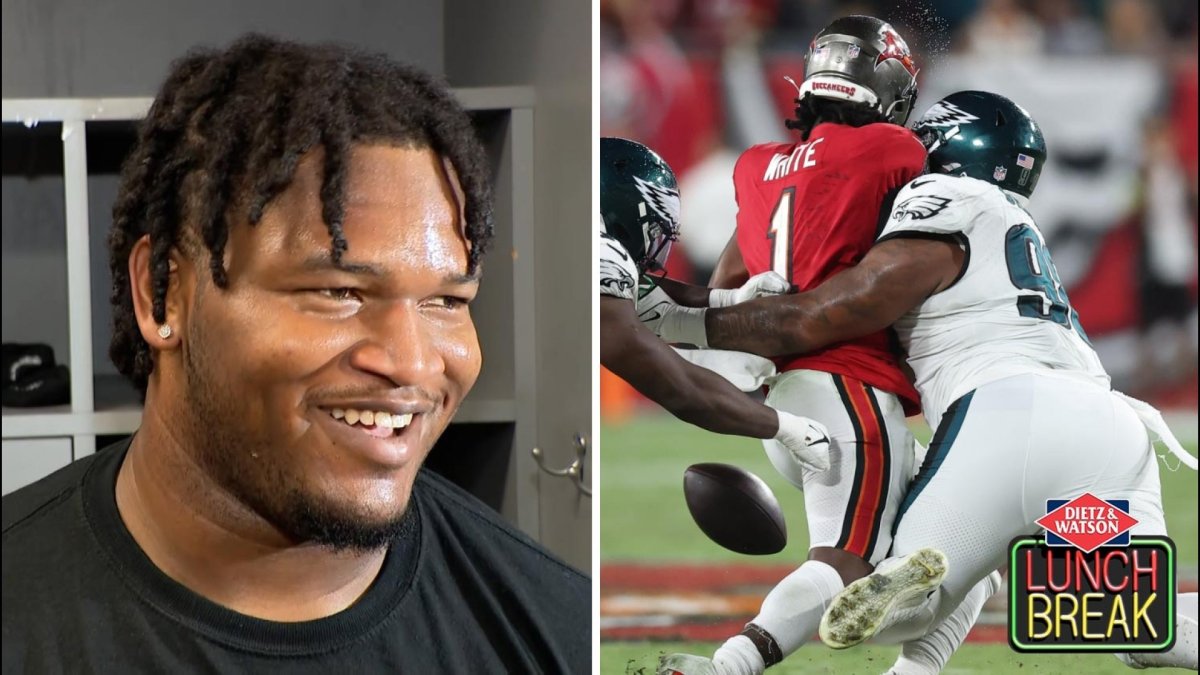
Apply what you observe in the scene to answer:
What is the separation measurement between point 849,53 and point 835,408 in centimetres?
43

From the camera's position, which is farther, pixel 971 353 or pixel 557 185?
pixel 557 185

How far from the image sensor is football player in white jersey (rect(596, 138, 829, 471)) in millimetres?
1393

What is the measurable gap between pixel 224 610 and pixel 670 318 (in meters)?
0.62

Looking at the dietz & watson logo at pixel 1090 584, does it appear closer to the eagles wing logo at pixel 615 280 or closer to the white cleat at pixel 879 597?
the white cleat at pixel 879 597

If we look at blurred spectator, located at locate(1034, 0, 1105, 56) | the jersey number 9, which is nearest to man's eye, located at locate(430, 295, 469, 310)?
the jersey number 9

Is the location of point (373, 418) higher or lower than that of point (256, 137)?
lower

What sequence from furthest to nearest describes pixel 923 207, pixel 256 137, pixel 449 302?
pixel 923 207
pixel 449 302
pixel 256 137

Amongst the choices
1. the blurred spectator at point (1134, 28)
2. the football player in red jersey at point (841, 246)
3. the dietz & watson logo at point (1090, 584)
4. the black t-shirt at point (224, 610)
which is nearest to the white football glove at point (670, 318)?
the football player in red jersey at point (841, 246)

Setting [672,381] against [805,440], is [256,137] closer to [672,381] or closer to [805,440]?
[672,381]

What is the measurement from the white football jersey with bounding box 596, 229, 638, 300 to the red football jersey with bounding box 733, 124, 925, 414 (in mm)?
138

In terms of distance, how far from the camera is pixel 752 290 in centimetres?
139

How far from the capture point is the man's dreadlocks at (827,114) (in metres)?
1.37

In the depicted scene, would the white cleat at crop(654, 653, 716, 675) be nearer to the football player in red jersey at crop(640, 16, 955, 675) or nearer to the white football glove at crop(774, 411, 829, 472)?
the football player in red jersey at crop(640, 16, 955, 675)

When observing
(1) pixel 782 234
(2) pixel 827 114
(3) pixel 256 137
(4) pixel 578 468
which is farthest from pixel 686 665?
(3) pixel 256 137
